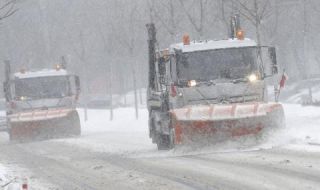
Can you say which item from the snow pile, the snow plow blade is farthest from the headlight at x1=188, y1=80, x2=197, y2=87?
the snow pile

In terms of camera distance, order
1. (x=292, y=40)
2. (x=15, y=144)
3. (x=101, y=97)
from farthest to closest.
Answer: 1. (x=101, y=97)
2. (x=292, y=40)
3. (x=15, y=144)

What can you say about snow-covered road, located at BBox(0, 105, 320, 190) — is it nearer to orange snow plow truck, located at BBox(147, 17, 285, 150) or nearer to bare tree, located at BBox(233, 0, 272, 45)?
orange snow plow truck, located at BBox(147, 17, 285, 150)

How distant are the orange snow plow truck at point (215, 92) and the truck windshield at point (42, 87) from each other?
29.6 feet

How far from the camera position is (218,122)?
14.7m

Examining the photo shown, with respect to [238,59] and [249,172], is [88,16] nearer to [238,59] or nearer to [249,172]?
[238,59]

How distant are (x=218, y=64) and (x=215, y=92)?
2.10 feet

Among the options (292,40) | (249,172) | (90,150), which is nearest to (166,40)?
(292,40)

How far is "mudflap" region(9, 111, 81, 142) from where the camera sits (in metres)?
23.8

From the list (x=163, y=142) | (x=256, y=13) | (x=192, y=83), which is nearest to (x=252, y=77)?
(x=192, y=83)

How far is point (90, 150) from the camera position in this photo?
18156 mm

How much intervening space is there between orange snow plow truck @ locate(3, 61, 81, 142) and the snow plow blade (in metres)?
9.89

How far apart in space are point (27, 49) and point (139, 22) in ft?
55.8

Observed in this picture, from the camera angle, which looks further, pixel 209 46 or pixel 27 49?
pixel 27 49

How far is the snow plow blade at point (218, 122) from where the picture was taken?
14.7 meters
